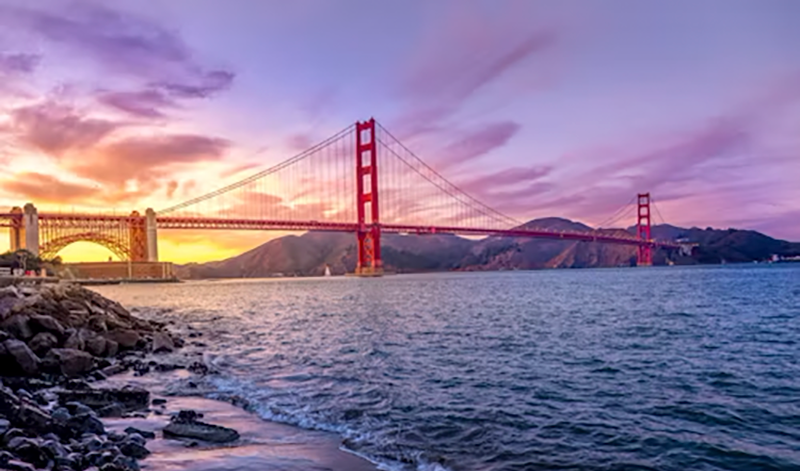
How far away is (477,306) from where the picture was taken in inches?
1144

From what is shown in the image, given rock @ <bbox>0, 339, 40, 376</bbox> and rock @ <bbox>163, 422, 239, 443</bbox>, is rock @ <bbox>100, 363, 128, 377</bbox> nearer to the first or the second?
rock @ <bbox>0, 339, 40, 376</bbox>

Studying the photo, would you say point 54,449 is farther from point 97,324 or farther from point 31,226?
point 31,226

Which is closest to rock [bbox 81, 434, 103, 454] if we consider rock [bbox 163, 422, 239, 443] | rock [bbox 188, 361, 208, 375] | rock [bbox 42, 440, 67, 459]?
rock [bbox 42, 440, 67, 459]

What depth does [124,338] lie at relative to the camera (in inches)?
598

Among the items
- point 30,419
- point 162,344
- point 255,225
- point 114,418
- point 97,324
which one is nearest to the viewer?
point 30,419

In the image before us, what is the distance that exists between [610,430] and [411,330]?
1208 cm

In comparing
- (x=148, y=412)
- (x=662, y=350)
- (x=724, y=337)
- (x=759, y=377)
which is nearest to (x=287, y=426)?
(x=148, y=412)

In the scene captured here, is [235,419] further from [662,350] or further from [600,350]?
[662,350]

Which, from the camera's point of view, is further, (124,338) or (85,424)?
(124,338)

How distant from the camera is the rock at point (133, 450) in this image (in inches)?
233

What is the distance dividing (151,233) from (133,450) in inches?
3265

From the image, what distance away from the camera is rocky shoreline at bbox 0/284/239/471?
5.43 meters

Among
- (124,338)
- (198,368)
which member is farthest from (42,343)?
(124,338)

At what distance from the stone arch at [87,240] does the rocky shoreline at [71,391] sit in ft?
229
